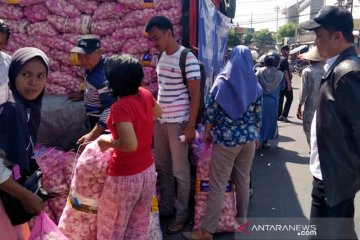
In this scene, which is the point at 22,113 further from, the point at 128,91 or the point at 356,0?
the point at 356,0

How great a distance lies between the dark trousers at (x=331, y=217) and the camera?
2092mm

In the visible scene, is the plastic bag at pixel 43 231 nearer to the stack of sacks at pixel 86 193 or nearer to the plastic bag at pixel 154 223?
the stack of sacks at pixel 86 193

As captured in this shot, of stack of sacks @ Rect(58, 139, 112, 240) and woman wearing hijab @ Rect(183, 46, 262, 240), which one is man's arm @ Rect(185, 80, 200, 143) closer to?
woman wearing hijab @ Rect(183, 46, 262, 240)

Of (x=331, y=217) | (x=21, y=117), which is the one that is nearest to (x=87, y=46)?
(x=21, y=117)

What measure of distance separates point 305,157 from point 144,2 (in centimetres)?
372

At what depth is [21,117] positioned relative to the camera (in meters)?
1.59

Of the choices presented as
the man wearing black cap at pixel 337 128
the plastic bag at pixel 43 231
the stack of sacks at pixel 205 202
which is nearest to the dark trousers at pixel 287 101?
the stack of sacks at pixel 205 202

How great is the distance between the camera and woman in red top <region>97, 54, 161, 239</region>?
2.07 meters

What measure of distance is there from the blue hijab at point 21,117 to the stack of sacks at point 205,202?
5.43 feet

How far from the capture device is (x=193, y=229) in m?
3.22

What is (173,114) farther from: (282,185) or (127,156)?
(282,185)

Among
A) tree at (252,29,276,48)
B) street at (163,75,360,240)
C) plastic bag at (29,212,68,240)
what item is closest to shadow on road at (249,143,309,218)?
street at (163,75,360,240)

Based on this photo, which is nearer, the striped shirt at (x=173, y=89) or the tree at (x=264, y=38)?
the striped shirt at (x=173, y=89)

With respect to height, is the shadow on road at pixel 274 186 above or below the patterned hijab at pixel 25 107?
below
